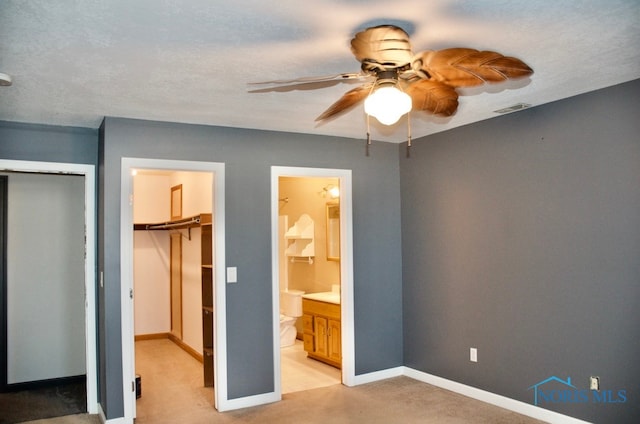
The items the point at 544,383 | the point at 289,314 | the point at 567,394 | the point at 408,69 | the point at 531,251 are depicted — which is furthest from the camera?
the point at 289,314

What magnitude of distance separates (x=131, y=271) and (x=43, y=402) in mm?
1664

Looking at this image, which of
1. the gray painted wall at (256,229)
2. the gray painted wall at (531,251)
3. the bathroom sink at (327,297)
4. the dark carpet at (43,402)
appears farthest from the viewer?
the bathroom sink at (327,297)

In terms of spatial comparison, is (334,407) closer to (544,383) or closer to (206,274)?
(544,383)

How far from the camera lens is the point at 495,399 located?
13.8 feet

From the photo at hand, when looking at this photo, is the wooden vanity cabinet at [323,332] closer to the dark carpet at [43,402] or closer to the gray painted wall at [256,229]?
the gray painted wall at [256,229]

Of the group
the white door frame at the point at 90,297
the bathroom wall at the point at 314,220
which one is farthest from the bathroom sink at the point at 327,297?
the white door frame at the point at 90,297

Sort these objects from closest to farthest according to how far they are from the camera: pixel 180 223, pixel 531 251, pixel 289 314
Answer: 1. pixel 531 251
2. pixel 180 223
3. pixel 289 314

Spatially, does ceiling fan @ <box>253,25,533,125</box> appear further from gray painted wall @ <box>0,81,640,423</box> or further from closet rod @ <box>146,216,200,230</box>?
closet rod @ <box>146,216,200,230</box>

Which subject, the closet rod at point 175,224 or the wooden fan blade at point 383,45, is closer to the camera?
the wooden fan blade at point 383,45

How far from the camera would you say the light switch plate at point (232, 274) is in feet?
14.1

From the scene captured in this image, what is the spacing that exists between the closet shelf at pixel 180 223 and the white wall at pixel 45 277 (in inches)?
43.9

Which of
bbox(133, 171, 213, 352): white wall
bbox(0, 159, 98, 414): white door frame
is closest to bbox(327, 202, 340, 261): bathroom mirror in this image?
bbox(133, 171, 213, 352): white wall

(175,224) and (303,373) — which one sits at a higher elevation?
(175,224)

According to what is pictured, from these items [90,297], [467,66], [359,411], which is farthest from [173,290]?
[467,66]
